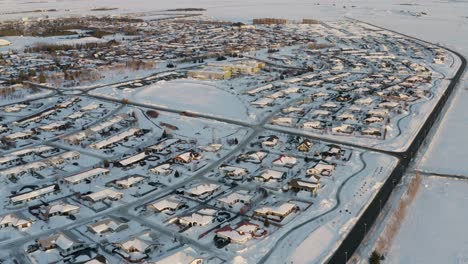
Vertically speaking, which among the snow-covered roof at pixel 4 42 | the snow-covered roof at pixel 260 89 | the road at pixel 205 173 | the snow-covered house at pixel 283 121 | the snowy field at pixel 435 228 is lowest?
the snowy field at pixel 435 228

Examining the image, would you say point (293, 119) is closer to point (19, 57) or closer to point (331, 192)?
point (331, 192)

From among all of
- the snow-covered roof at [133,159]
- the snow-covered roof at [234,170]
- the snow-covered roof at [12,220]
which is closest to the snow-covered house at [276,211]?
the snow-covered roof at [234,170]

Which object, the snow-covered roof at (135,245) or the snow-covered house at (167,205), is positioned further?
the snow-covered house at (167,205)

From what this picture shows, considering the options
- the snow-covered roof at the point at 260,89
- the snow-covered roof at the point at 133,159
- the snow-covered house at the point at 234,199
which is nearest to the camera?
the snow-covered house at the point at 234,199

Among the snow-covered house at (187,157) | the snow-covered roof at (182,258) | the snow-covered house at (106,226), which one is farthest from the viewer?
the snow-covered house at (187,157)

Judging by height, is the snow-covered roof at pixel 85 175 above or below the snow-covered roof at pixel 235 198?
above

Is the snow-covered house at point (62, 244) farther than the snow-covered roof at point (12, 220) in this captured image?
No

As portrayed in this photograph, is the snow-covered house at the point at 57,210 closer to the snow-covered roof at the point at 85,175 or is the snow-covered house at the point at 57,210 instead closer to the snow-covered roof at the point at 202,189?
the snow-covered roof at the point at 85,175

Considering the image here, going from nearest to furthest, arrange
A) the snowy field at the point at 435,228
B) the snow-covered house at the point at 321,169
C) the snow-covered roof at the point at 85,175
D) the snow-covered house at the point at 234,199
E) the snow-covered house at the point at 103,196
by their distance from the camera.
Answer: the snowy field at the point at 435,228
the snow-covered house at the point at 234,199
the snow-covered house at the point at 103,196
the snow-covered roof at the point at 85,175
the snow-covered house at the point at 321,169

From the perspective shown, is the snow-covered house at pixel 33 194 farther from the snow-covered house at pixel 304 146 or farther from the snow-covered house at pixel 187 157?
the snow-covered house at pixel 304 146

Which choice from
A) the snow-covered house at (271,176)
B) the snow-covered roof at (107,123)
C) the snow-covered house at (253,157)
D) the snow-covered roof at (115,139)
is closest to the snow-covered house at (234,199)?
the snow-covered house at (271,176)
